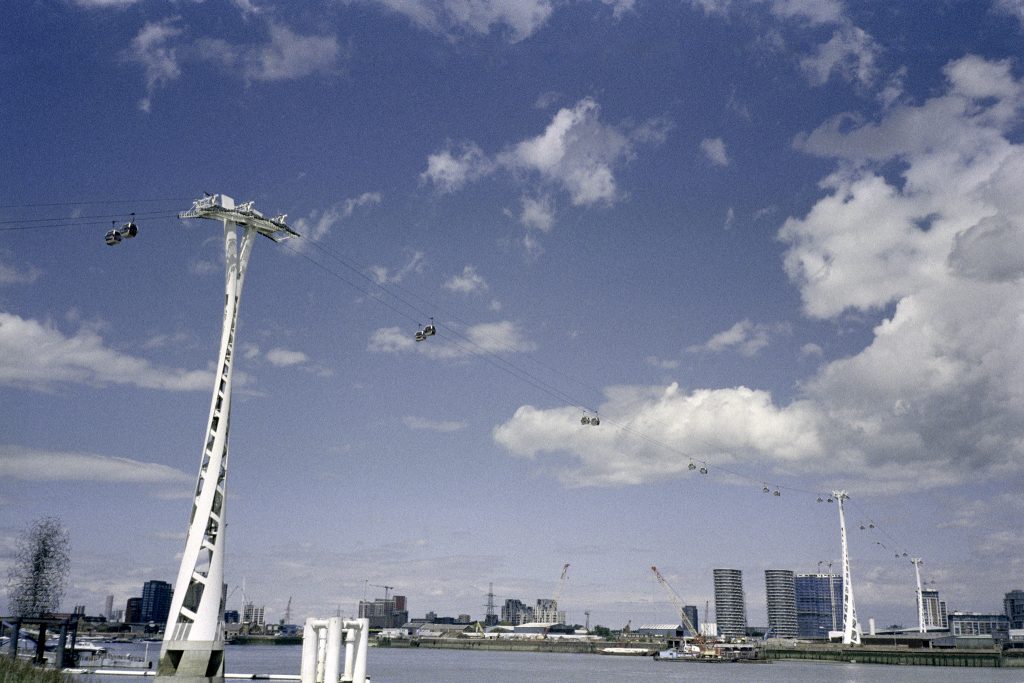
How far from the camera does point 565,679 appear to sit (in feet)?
387

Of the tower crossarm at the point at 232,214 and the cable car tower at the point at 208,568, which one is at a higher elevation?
the tower crossarm at the point at 232,214

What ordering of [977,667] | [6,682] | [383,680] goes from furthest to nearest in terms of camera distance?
[977,667], [383,680], [6,682]

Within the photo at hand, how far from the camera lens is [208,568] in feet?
147

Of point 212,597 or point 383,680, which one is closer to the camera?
point 212,597

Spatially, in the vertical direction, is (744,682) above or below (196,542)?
below

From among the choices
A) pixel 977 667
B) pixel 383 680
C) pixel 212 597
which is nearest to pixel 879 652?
pixel 977 667

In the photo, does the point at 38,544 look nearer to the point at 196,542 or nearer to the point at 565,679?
the point at 565,679

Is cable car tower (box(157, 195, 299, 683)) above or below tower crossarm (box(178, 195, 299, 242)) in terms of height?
below

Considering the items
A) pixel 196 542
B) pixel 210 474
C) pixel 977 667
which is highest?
pixel 210 474

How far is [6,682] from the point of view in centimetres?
3675

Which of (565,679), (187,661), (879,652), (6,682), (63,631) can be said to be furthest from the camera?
(879,652)

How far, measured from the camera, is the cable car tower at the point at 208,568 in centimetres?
4288

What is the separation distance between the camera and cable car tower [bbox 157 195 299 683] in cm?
4288

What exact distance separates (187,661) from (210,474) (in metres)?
9.69
